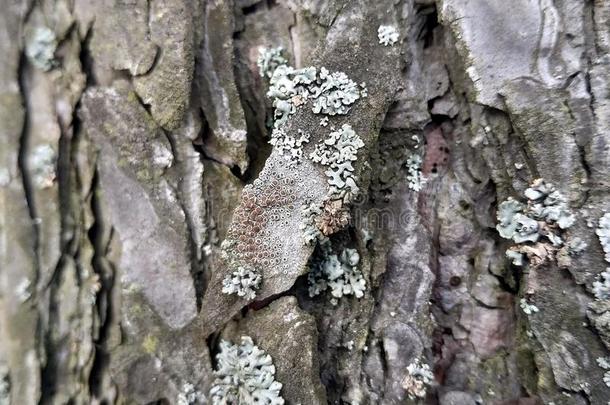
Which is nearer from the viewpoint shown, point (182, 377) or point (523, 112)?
point (523, 112)

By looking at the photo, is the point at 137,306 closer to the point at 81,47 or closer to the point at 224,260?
the point at 224,260

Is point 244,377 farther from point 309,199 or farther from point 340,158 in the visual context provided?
point 340,158

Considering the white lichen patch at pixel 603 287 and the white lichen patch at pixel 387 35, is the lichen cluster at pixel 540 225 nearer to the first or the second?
the white lichen patch at pixel 603 287

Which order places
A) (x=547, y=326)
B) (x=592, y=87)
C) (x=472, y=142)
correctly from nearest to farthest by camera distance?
(x=592, y=87)
(x=547, y=326)
(x=472, y=142)

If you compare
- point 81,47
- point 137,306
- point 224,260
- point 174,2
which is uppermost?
point 174,2

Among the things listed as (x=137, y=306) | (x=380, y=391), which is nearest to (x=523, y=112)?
(x=380, y=391)

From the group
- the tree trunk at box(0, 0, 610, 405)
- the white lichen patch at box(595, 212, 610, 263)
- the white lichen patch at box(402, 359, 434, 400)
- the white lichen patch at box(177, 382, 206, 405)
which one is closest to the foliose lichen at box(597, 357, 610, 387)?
the tree trunk at box(0, 0, 610, 405)

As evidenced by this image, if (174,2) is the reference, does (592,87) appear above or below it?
below

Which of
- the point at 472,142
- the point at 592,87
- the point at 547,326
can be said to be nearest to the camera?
the point at 592,87
